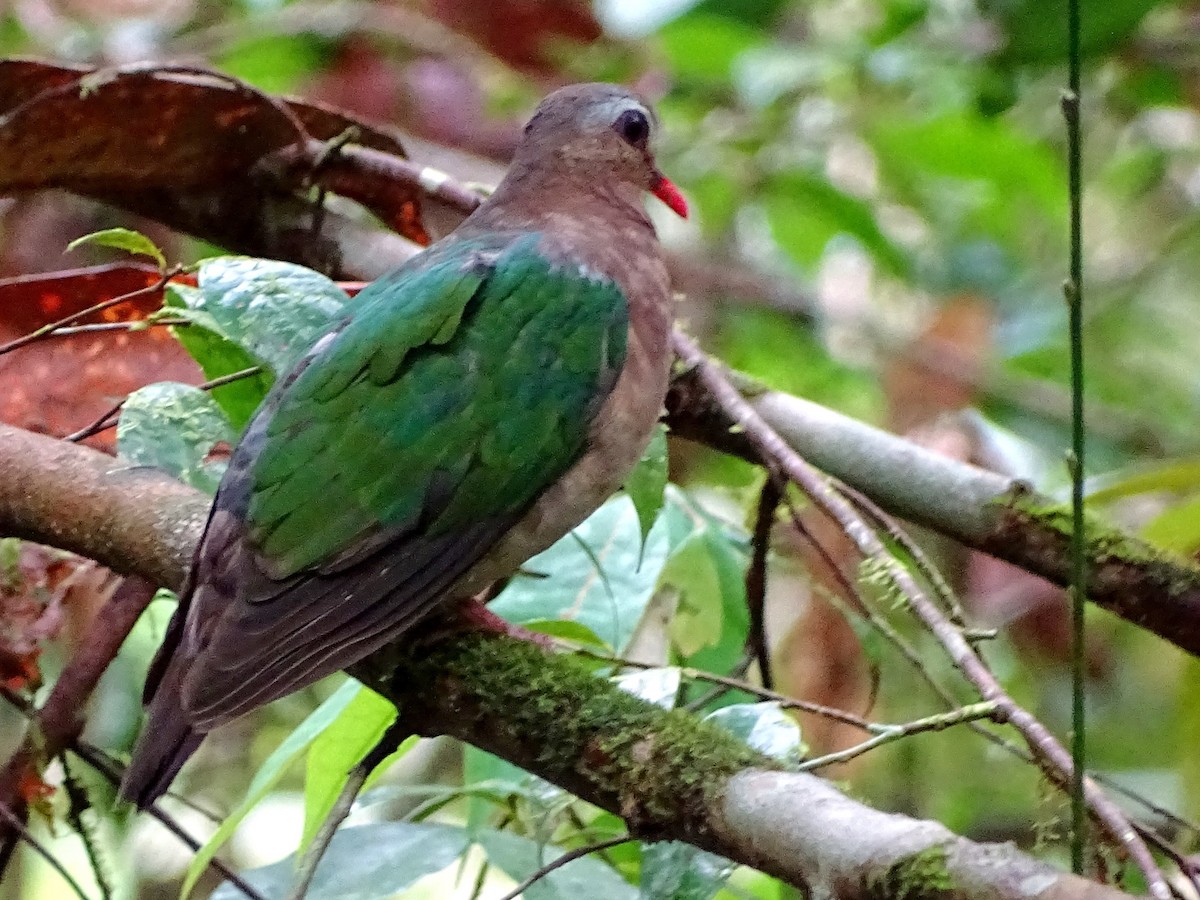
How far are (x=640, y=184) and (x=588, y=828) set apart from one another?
112 cm

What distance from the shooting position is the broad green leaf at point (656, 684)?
1.66 metres

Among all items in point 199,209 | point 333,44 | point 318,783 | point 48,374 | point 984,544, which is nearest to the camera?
point 318,783

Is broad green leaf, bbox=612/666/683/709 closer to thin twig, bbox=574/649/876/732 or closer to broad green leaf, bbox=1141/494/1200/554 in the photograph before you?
thin twig, bbox=574/649/876/732

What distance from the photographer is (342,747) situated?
190 cm

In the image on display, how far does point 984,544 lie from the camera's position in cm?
213

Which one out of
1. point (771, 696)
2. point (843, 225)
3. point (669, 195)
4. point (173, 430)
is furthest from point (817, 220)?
point (771, 696)

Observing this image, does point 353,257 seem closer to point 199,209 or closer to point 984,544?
point 199,209

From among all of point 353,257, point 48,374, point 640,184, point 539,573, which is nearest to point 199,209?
point 353,257

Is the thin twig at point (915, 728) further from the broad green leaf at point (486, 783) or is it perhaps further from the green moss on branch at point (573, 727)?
the broad green leaf at point (486, 783)

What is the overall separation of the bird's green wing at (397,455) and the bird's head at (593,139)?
15.4 inches

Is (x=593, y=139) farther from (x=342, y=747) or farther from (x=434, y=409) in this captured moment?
(x=342, y=747)

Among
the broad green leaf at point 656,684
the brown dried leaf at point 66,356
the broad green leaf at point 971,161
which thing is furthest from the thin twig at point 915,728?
the broad green leaf at point 971,161

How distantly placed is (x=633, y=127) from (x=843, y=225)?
161 cm

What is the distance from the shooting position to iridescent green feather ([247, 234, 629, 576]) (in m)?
1.83
